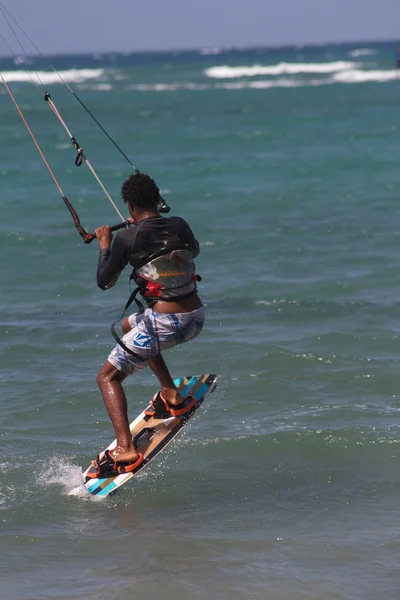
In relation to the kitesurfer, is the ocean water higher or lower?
lower

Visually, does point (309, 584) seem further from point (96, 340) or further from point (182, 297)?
point (96, 340)

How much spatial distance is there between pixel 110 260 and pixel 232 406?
2756mm

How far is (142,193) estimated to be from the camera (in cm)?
669

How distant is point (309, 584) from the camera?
19.1 feet

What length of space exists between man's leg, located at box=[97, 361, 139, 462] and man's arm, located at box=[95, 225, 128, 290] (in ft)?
2.07

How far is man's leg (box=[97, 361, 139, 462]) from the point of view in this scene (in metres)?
7.08

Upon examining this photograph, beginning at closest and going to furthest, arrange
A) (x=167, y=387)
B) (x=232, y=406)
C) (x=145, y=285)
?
(x=145, y=285) → (x=167, y=387) → (x=232, y=406)

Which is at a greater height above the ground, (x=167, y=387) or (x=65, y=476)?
(x=167, y=387)

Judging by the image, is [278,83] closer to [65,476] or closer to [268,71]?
[268,71]

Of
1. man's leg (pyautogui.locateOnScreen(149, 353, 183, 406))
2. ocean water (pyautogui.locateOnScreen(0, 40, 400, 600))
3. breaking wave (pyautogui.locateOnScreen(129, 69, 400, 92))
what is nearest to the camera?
ocean water (pyautogui.locateOnScreen(0, 40, 400, 600))

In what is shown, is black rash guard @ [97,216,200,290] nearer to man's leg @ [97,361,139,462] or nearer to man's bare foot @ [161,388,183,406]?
man's leg @ [97,361,139,462]

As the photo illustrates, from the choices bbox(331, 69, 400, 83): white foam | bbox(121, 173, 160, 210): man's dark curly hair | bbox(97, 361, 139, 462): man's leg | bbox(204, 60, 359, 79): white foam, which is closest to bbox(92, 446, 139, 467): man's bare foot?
bbox(97, 361, 139, 462): man's leg

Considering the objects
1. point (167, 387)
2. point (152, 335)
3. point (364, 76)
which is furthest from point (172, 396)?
point (364, 76)

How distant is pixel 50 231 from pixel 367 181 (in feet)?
25.7
